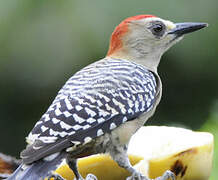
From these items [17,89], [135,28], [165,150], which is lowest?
[17,89]

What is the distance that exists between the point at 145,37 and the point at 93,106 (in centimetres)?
97

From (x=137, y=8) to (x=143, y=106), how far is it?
2.61 metres

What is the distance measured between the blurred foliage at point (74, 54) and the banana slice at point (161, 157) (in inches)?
89.1

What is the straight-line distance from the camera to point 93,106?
397cm

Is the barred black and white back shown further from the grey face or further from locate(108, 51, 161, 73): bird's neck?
the grey face

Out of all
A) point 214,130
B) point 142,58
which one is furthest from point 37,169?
point 142,58

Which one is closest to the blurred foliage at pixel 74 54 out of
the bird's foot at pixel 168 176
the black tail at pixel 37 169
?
the bird's foot at pixel 168 176

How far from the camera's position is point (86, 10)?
261 inches

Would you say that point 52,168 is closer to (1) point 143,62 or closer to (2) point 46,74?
(1) point 143,62

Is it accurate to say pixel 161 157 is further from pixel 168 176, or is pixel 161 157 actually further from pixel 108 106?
pixel 108 106

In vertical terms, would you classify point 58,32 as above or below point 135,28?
below

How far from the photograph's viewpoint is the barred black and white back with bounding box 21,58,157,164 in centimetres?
371

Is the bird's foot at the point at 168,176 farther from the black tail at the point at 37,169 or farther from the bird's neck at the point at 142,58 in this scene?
the bird's neck at the point at 142,58

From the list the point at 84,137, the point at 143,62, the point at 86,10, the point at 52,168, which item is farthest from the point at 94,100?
the point at 86,10
